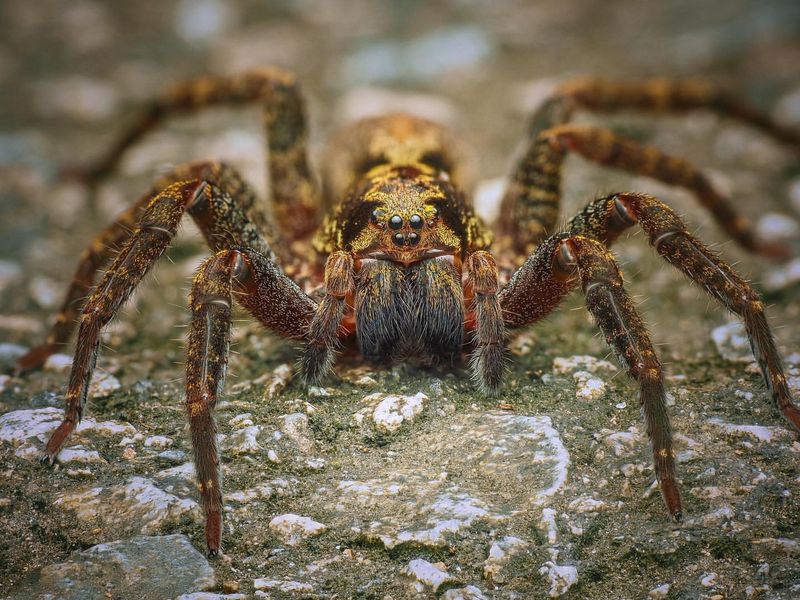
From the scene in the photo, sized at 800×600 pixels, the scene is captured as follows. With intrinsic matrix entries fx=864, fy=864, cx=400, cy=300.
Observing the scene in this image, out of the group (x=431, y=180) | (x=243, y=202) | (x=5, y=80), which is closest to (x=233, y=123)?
(x=5, y=80)

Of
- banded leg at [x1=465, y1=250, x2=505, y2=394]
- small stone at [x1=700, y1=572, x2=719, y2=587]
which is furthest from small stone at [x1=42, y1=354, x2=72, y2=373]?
small stone at [x1=700, y1=572, x2=719, y2=587]

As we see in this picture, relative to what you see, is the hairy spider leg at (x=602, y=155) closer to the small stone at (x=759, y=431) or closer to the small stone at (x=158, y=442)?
the small stone at (x=759, y=431)

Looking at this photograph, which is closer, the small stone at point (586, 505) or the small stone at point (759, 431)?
the small stone at point (586, 505)

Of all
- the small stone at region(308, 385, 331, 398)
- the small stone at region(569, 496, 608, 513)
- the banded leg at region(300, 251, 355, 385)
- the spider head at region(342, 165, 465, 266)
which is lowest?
the small stone at region(569, 496, 608, 513)

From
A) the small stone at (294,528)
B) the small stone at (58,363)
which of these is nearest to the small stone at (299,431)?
the small stone at (294,528)

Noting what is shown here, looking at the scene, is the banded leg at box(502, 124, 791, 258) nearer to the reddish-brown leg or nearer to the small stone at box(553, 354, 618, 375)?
the small stone at box(553, 354, 618, 375)

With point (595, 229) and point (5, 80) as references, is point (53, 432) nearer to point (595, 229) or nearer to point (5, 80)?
point (595, 229)
